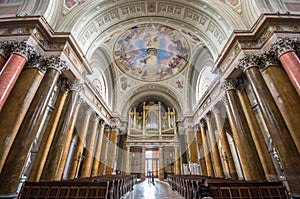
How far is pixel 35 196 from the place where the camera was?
12.6 feet

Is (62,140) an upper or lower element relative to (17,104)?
lower

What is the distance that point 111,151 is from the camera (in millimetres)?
13672

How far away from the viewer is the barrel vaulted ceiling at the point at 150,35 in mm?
6953

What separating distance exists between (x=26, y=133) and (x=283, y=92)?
818 centimetres

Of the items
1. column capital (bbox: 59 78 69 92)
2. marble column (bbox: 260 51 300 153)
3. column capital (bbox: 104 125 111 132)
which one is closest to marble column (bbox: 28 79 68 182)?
column capital (bbox: 59 78 69 92)

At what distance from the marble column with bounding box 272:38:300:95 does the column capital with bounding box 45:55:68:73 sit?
26.2 feet

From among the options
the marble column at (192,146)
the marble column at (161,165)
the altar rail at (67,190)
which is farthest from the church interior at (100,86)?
the marble column at (161,165)

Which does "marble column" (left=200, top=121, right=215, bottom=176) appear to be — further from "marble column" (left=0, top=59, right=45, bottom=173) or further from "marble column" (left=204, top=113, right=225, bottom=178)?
"marble column" (left=0, top=59, right=45, bottom=173)

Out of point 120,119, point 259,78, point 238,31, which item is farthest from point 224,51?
point 120,119

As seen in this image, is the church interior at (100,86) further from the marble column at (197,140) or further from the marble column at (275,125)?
the marble column at (197,140)

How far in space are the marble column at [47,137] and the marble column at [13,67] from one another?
1.96m

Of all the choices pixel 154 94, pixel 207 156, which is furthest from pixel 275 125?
pixel 154 94

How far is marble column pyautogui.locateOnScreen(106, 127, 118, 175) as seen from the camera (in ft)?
43.0

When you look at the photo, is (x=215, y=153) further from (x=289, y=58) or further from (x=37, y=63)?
(x=37, y=63)
